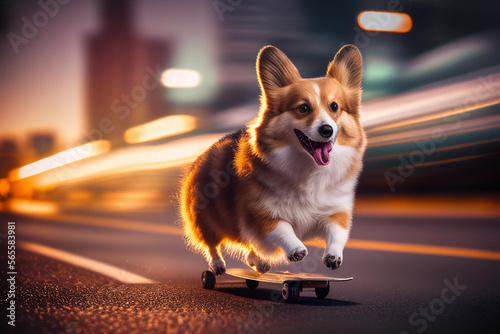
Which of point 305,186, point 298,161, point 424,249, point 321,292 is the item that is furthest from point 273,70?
point 424,249

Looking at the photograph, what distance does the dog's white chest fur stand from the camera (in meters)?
4.41

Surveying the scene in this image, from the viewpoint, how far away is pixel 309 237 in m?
4.61

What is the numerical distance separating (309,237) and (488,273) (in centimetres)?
295

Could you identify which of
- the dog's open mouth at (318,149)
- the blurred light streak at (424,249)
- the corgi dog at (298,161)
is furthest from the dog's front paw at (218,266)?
the blurred light streak at (424,249)

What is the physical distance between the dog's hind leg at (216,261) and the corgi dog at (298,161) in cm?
59

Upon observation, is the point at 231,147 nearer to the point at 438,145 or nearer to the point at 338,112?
the point at 338,112

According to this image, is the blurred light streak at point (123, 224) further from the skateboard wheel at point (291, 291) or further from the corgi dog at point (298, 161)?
the corgi dog at point (298, 161)

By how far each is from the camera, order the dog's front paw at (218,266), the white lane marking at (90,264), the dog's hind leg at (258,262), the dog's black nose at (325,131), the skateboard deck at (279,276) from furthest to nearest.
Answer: the white lane marking at (90,264) → the dog's front paw at (218,266) → the dog's hind leg at (258,262) → the skateboard deck at (279,276) → the dog's black nose at (325,131)

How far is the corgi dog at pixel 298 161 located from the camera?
430 centimetres

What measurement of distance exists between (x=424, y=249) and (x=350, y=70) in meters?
4.69

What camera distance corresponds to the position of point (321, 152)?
425cm

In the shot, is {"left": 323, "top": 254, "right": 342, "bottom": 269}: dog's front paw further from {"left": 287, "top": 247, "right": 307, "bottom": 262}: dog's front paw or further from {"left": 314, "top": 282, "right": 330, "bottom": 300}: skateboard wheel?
{"left": 314, "top": 282, "right": 330, "bottom": 300}: skateboard wheel

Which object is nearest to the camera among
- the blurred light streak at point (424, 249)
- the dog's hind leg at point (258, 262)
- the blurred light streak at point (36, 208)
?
the dog's hind leg at point (258, 262)

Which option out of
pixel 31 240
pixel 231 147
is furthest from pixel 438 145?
pixel 231 147
